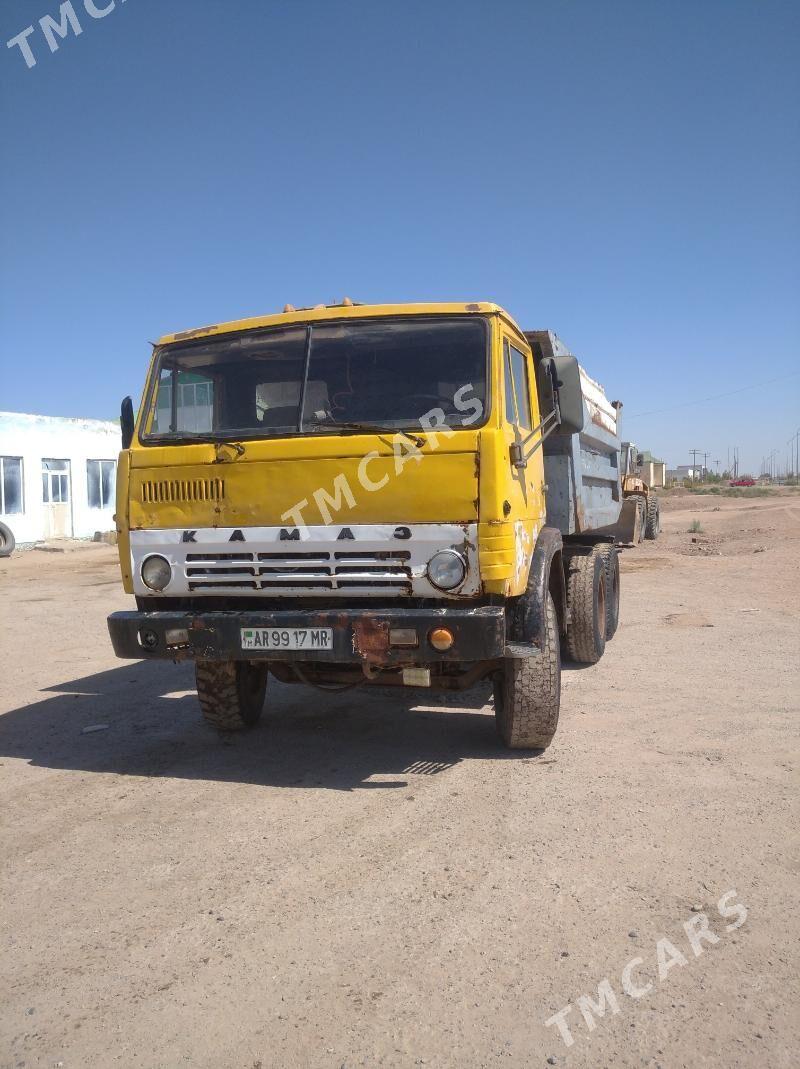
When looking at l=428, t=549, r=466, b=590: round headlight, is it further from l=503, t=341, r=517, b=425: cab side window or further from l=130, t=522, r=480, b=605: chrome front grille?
l=503, t=341, r=517, b=425: cab side window

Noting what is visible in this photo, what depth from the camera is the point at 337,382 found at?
4.50 meters

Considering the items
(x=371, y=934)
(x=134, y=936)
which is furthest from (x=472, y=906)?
(x=134, y=936)

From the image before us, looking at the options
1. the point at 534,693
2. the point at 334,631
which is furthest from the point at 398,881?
the point at 534,693

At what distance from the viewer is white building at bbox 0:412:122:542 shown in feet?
69.8

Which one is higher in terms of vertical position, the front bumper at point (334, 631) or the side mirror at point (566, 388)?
the side mirror at point (566, 388)

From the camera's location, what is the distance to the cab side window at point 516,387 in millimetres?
4527

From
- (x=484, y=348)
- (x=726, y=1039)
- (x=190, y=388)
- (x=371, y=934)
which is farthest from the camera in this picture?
(x=190, y=388)

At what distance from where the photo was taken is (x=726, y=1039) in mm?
2340

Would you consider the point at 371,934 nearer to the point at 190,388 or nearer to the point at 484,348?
the point at 484,348

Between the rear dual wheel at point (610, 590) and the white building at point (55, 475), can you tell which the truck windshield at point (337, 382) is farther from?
the white building at point (55, 475)

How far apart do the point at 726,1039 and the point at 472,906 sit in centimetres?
101
